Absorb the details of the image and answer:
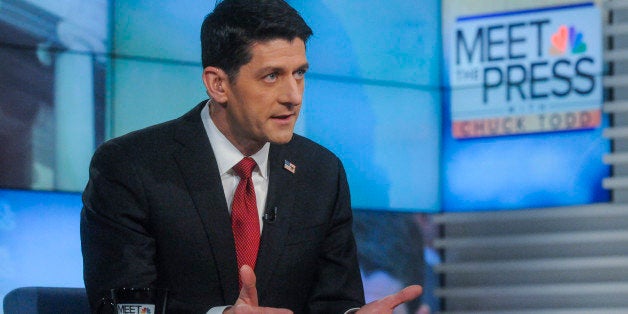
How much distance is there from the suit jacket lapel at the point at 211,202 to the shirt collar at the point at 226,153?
3 cm

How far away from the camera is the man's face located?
2.80m

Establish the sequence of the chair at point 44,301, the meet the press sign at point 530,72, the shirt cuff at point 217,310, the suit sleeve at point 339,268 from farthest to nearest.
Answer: the meet the press sign at point 530,72, the suit sleeve at point 339,268, the chair at point 44,301, the shirt cuff at point 217,310

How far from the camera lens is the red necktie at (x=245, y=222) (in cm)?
289

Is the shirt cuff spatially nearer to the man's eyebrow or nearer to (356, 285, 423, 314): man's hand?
(356, 285, 423, 314): man's hand

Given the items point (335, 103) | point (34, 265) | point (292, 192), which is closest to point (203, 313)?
point (292, 192)

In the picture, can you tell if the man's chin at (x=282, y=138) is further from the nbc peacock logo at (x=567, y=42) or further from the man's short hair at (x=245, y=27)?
the nbc peacock logo at (x=567, y=42)

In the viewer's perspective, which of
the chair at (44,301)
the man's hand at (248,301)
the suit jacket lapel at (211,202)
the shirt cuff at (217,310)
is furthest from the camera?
the suit jacket lapel at (211,202)

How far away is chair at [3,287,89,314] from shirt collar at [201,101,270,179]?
20.0 inches

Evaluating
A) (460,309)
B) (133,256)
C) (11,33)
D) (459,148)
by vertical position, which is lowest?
(460,309)

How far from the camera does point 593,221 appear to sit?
6273 millimetres

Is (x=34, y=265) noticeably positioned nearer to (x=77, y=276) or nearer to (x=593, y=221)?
(x=77, y=276)

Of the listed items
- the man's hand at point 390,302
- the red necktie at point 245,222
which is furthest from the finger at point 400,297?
the red necktie at point 245,222

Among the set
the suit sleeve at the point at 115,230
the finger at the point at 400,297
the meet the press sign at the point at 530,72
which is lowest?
the finger at the point at 400,297

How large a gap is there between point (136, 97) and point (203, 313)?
104 inches
